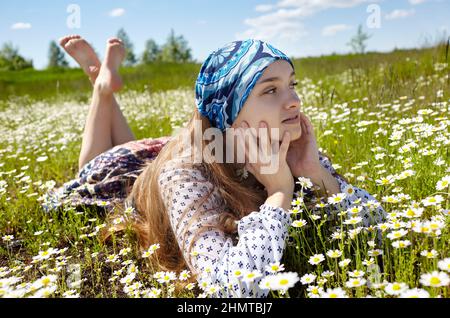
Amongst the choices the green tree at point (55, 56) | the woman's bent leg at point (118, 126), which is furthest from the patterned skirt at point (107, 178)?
the green tree at point (55, 56)

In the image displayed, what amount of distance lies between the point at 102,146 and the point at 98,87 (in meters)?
0.49

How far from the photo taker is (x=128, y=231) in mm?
2639

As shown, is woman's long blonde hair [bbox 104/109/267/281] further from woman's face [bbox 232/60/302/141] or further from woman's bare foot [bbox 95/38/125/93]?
woman's bare foot [bbox 95/38/125/93]

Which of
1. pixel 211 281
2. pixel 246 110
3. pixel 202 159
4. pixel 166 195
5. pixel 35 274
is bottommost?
pixel 35 274

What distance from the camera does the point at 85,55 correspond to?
169 inches

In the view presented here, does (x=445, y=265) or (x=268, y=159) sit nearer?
(x=445, y=265)

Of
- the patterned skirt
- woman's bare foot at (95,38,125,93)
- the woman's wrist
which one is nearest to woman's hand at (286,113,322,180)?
the woman's wrist

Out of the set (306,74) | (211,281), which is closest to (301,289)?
(211,281)

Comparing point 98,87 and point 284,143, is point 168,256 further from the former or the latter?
point 98,87

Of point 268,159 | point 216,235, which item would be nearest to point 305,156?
point 268,159

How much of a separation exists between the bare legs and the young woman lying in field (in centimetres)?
113

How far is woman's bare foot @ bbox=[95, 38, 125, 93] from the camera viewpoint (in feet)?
12.3

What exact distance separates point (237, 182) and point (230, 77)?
53 centimetres

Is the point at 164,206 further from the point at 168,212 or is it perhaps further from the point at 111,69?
Result: the point at 111,69
